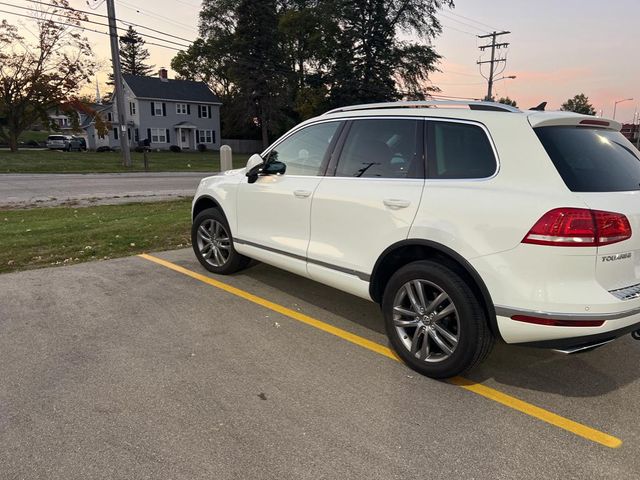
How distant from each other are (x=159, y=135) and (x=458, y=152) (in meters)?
53.8

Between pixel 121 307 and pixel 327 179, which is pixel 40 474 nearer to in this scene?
pixel 121 307

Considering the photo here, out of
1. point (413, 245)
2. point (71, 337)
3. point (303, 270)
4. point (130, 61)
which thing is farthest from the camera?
point (130, 61)

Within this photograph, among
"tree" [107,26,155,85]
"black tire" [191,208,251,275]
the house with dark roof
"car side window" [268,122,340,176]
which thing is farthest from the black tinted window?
"tree" [107,26,155,85]

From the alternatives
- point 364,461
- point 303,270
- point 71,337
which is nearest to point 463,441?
point 364,461

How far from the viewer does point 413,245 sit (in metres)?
3.34

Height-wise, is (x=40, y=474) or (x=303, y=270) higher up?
(x=303, y=270)

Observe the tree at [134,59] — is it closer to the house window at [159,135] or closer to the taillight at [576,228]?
the house window at [159,135]

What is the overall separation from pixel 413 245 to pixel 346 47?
1791 inches

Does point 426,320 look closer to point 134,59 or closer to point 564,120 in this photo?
point 564,120

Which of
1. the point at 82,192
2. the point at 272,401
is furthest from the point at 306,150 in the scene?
the point at 82,192

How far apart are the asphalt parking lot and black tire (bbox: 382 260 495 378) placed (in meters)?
0.16

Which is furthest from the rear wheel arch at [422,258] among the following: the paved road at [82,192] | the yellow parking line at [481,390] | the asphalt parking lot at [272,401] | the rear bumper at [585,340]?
the paved road at [82,192]

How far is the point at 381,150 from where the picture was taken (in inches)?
149

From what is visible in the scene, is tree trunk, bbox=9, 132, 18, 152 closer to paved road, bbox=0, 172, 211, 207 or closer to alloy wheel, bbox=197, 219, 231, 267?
paved road, bbox=0, 172, 211, 207
